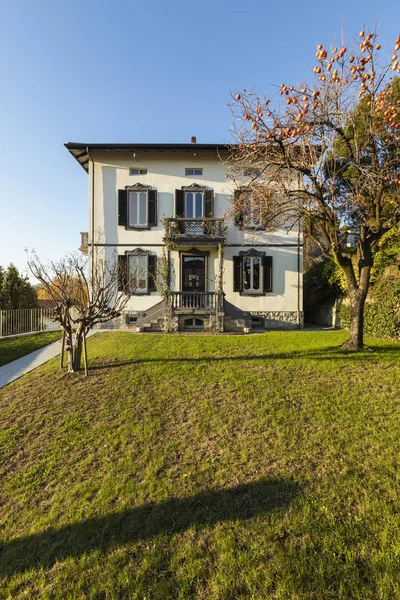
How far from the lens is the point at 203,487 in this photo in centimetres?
295

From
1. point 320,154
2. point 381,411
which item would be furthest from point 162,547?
point 320,154

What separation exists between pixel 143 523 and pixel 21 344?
1025 centimetres

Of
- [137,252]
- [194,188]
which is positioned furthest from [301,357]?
[194,188]

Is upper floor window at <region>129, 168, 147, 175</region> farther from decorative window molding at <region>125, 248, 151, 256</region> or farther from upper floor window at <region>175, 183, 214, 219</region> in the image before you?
decorative window molding at <region>125, 248, 151, 256</region>

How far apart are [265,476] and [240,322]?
10024 mm

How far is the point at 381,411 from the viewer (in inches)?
172

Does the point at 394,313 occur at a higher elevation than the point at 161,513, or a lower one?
higher

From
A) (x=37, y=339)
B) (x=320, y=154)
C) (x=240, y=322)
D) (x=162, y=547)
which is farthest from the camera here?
(x=240, y=322)

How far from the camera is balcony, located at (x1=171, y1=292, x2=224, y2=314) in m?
12.9

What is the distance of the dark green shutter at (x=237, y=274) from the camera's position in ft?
48.7

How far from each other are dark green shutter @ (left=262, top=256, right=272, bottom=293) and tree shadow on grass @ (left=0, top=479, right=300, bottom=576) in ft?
40.7

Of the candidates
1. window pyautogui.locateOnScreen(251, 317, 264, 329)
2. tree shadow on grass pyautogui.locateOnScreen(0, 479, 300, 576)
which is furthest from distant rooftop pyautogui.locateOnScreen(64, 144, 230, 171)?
tree shadow on grass pyautogui.locateOnScreen(0, 479, 300, 576)

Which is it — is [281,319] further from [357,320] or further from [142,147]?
[142,147]

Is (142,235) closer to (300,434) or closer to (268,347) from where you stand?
(268,347)
